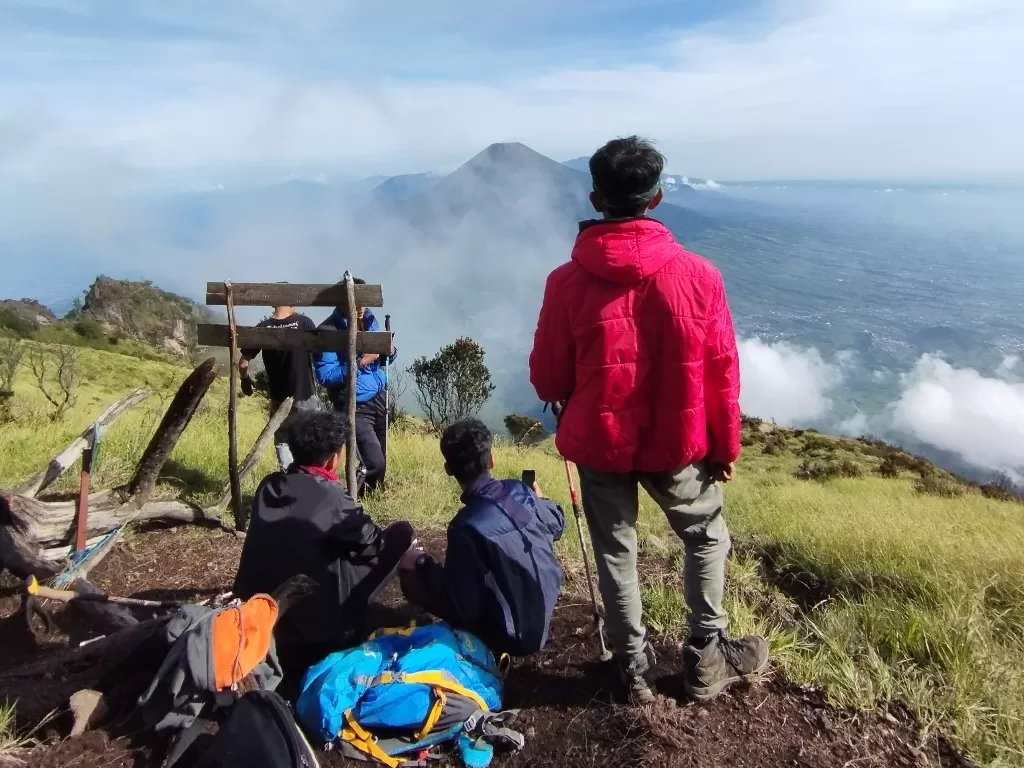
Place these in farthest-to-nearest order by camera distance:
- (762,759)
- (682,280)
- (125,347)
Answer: (125,347)
(762,759)
(682,280)

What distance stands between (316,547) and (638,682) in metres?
1.55

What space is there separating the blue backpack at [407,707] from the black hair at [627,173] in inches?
80.6

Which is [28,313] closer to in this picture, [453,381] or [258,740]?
[453,381]

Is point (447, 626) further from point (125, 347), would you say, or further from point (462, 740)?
point (125, 347)

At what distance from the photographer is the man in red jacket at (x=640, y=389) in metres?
2.58

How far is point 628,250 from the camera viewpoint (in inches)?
101

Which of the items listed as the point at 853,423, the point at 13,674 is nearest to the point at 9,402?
the point at 13,674

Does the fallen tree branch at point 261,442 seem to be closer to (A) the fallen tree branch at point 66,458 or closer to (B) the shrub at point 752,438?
(A) the fallen tree branch at point 66,458

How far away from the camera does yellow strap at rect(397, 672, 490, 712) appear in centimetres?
291

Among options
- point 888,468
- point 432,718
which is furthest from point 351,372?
point 888,468

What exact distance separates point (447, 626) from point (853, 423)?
20985 cm

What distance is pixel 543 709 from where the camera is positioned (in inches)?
123

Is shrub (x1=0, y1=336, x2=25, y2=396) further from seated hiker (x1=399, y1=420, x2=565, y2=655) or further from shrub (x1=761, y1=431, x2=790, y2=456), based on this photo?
shrub (x1=761, y1=431, x2=790, y2=456)

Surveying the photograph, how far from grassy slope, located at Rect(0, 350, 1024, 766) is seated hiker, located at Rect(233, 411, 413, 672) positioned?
160 centimetres
